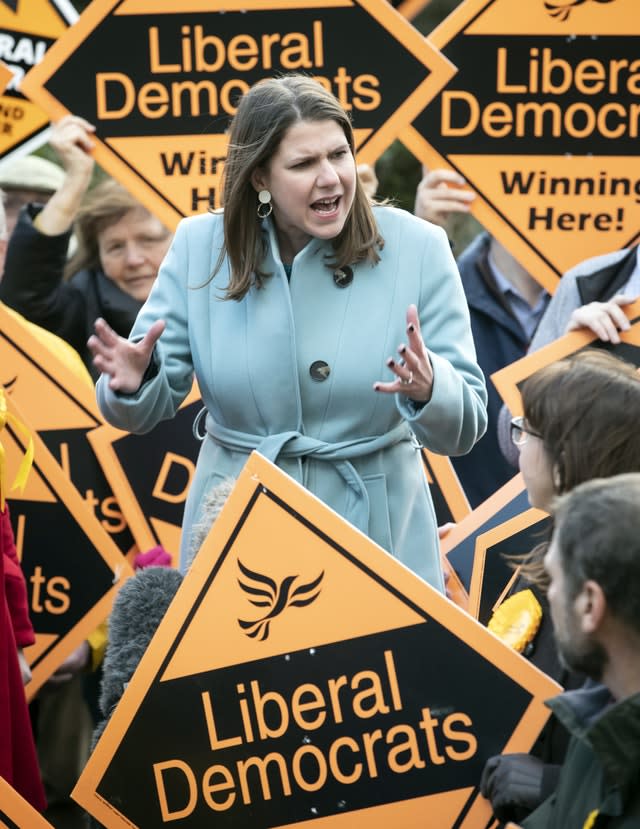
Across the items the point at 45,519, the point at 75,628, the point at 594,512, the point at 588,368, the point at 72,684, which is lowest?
the point at 72,684

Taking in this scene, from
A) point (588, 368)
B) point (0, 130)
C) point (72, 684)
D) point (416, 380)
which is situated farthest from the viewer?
point (0, 130)

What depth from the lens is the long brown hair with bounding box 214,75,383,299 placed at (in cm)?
296

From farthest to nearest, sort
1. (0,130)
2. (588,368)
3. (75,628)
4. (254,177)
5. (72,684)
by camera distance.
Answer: (0,130) → (72,684) → (75,628) → (254,177) → (588,368)

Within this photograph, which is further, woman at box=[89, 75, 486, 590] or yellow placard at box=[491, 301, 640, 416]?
yellow placard at box=[491, 301, 640, 416]

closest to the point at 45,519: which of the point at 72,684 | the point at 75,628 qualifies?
the point at 75,628

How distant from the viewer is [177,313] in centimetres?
313

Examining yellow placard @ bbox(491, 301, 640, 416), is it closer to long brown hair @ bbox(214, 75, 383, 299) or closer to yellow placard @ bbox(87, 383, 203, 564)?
long brown hair @ bbox(214, 75, 383, 299)

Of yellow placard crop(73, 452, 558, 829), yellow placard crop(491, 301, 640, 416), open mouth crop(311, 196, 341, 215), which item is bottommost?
yellow placard crop(73, 452, 558, 829)

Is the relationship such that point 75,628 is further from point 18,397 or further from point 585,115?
point 585,115

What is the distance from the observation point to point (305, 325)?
10.1 feet

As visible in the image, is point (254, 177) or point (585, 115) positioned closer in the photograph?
point (254, 177)

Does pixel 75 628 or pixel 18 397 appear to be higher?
pixel 18 397

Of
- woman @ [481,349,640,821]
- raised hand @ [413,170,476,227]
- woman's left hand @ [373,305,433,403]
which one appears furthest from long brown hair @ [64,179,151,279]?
woman @ [481,349,640,821]

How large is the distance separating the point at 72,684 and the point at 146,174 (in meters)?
1.73
